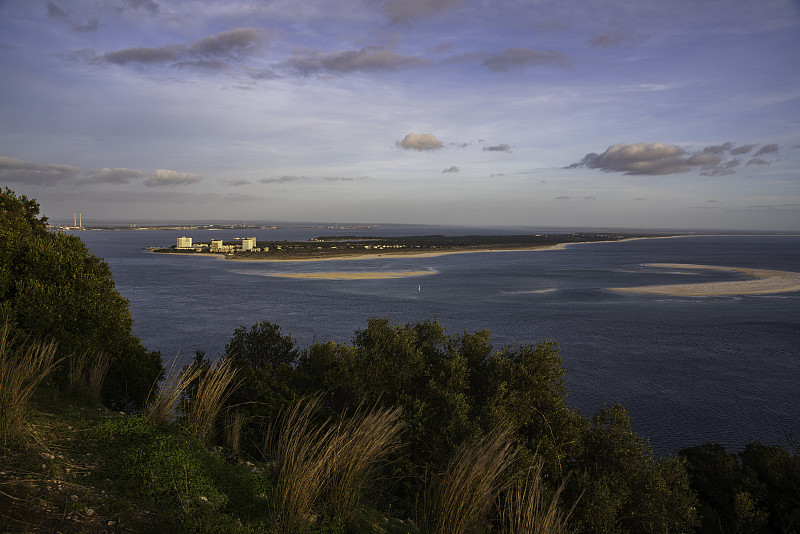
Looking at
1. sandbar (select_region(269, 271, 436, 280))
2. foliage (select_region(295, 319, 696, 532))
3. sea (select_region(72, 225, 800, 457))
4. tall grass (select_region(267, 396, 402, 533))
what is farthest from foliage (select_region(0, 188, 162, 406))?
sandbar (select_region(269, 271, 436, 280))

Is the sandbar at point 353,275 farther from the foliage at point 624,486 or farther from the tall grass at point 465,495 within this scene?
the tall grass at point 465,495

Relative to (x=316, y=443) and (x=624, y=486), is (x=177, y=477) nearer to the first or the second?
(x=316, y=443)

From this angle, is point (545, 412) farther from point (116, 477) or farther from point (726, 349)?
point (726, 349)

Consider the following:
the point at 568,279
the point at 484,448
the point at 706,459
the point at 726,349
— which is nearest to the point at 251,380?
the point at 484,448

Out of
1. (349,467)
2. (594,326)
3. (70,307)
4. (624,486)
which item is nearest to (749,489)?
(624,486)

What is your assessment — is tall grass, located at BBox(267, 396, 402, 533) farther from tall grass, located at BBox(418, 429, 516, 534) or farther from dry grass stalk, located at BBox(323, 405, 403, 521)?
tall grass, located at BBox(418, 429, 516, 534)
